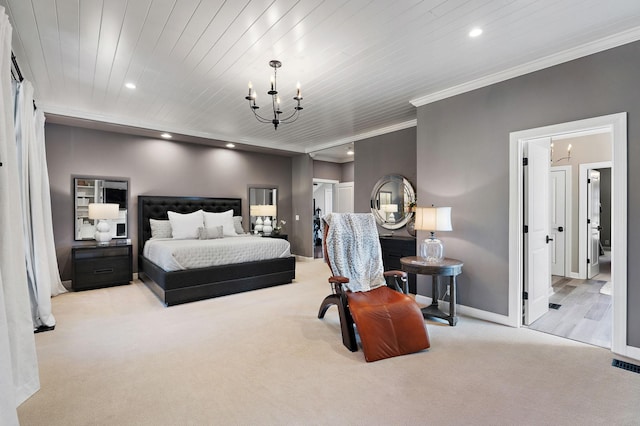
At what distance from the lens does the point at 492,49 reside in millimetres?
2816

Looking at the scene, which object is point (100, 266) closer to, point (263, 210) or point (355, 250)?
point (263, 210)

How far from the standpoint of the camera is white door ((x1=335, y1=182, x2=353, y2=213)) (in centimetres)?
827

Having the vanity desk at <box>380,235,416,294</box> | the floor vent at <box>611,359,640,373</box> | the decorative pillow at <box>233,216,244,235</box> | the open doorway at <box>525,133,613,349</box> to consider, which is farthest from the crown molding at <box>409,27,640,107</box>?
the decorative pillow at <box>233,216,244,235</box>

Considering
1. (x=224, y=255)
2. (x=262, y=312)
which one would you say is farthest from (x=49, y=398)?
(x=224, y=255)

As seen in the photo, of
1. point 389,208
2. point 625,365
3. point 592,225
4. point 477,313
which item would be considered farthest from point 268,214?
point 592,225

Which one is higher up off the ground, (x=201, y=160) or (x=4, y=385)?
(x=201, y=160)

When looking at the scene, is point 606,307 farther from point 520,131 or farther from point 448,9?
point 448,9

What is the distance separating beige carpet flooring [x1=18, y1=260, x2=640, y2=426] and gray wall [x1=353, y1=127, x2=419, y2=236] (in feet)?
8.49

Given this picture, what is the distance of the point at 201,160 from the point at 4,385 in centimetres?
526

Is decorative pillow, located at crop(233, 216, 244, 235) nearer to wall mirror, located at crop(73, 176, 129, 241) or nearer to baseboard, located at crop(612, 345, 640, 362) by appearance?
wall mirror, located at crop(73, 176, 129, 241)

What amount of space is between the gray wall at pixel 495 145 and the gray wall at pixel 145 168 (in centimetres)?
411

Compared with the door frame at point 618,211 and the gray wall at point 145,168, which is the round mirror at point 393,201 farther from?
the gray wall at point 145,168

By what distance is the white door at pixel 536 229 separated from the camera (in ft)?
10.8

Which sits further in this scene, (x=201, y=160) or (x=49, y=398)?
(x=201, y=160)
